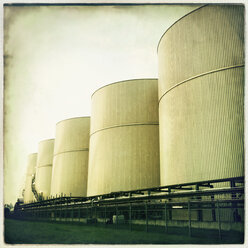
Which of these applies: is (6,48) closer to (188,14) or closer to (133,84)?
(188,14)

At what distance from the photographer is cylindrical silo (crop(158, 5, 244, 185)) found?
15.1m

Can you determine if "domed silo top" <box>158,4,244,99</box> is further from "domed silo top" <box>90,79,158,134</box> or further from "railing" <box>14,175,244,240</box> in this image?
"railing" <box>14,175,244,240</box>

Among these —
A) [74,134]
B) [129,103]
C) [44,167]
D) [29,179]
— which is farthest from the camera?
[29,179]

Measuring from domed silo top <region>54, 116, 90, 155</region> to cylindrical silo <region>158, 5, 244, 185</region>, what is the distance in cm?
1773

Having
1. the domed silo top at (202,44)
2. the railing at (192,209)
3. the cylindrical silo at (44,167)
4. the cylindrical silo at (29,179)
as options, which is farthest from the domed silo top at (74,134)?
the cylindrical silo at (29,179)

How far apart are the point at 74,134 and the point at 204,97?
22.1 metres

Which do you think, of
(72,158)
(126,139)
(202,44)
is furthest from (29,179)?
(202,44)

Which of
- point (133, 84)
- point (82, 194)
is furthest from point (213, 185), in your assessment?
point (82, 194)

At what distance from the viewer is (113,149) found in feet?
82.7

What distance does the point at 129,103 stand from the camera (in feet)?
84.5

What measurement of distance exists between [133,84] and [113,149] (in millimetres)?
5350

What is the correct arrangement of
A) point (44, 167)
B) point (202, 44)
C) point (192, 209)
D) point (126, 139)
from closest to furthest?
point (192, 209) → point (202, 44) → point (126, 139) → point (44, 167)

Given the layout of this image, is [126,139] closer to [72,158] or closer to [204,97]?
[204,97]

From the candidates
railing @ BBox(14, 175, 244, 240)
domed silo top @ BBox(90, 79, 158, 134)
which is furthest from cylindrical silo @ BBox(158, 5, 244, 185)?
domed silo top @ BBox(90, 79, 158, 134)
